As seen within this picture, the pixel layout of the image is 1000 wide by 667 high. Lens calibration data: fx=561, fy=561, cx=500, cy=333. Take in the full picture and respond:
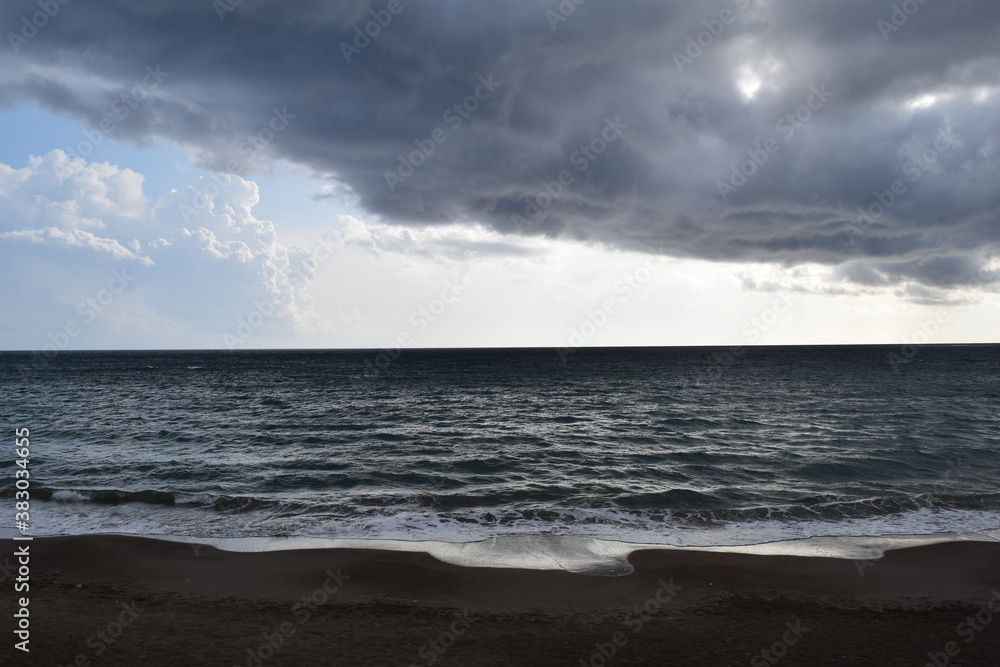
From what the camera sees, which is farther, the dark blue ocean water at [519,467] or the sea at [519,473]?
the dark blue ocean water at [519,467]

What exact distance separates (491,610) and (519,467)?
45.3 feet

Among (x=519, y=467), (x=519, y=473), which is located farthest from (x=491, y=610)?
(x=519, y=467)

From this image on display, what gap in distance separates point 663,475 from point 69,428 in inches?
1442

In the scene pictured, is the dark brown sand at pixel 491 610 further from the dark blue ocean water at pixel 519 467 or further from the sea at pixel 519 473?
the dark blue ocean water at pixel 519 467

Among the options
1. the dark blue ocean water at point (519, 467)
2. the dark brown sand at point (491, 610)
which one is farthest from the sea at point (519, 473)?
the dark brown sand at point (491, 610)

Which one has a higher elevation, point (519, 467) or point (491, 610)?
point (491, 610)

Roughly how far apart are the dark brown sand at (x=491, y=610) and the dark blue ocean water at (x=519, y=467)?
252 cm

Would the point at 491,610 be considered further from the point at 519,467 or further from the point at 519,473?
the point at 519,467

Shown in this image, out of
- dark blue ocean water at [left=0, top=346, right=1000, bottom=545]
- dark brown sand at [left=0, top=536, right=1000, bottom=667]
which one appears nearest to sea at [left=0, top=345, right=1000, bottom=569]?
dark blue ocean water at [left=0, top=346, right=1000, bottom=545]

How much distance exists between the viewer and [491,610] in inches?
422

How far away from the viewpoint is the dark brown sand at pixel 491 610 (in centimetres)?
885

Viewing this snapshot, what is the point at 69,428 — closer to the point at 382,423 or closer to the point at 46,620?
the point at 382,423

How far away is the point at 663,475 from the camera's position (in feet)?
76.0

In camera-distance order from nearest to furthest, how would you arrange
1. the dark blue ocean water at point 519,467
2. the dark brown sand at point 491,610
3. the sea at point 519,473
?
the dark brown sand at point 491,610 < the sea at point 519,473 < the dark blue ocean water at point 519,467
